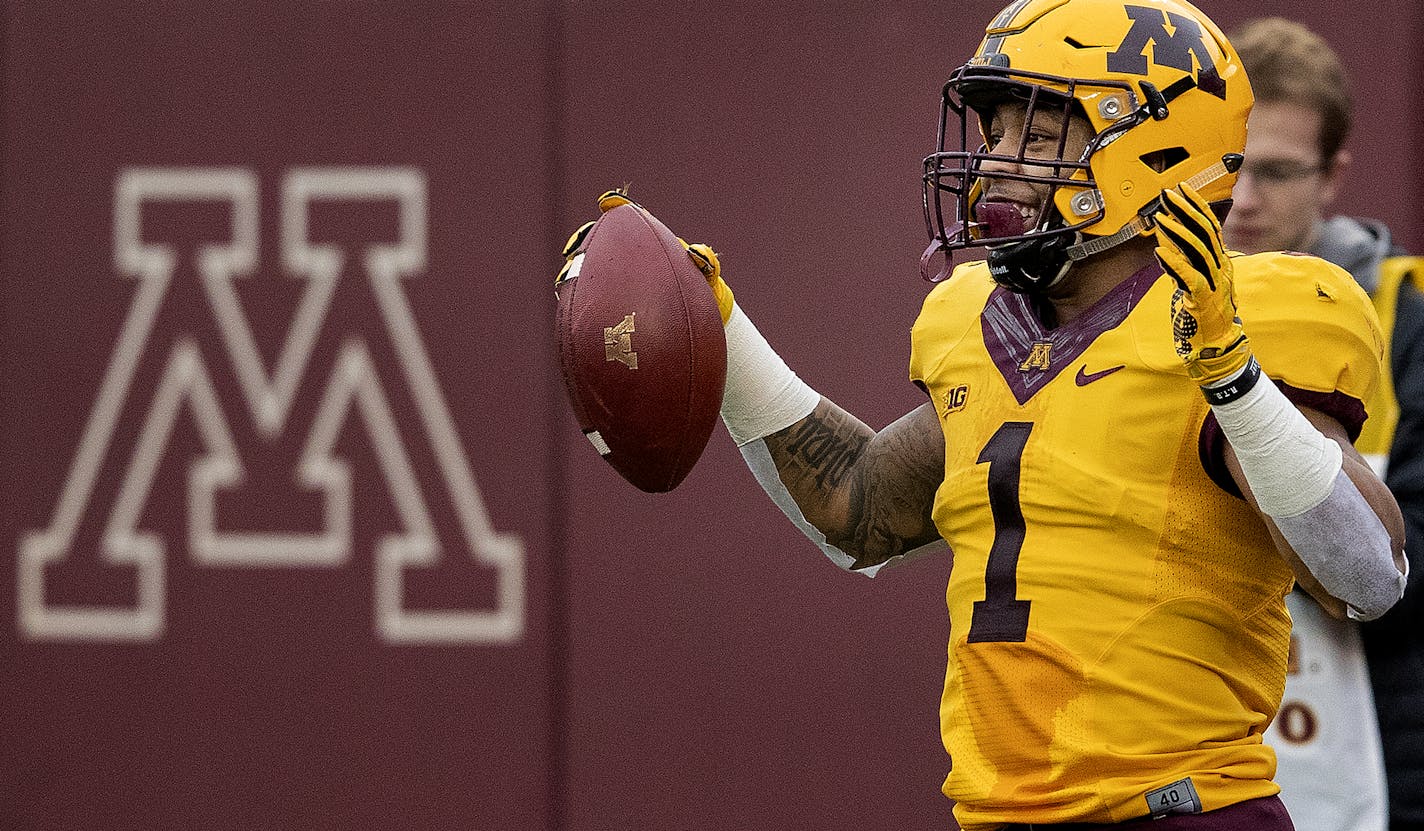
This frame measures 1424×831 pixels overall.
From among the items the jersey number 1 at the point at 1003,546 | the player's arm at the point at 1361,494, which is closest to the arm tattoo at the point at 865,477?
the jersey number 1 at the point at 1003,546

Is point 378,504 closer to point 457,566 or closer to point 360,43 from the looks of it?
point 457,566

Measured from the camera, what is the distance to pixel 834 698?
3.48 metres

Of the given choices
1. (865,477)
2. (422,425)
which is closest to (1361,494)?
(865,477)

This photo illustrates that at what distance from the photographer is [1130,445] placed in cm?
170

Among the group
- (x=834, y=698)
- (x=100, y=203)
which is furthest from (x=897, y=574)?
(x=100, y=203)

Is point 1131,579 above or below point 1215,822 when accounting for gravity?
above

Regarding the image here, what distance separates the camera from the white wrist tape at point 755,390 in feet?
6.86

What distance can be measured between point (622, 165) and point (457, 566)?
31.4 inches

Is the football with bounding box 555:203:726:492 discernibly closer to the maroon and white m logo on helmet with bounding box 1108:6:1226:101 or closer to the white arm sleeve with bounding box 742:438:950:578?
the white arm sleeve with bounding box 742:438:950:578

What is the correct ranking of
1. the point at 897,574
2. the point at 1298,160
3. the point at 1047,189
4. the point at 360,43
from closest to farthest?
1. the point at 1047,189
2. the point at 1298,160
3. the point at 897,574
4. the point at 360,43

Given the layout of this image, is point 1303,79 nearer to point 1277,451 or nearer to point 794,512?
point 794,512

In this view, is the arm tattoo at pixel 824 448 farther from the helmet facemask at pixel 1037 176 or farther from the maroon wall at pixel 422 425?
the maroon wall at pixel 422 425

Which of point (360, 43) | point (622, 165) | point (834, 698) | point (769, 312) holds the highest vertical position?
point (360, 43)

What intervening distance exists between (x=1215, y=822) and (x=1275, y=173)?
3.71 feet
